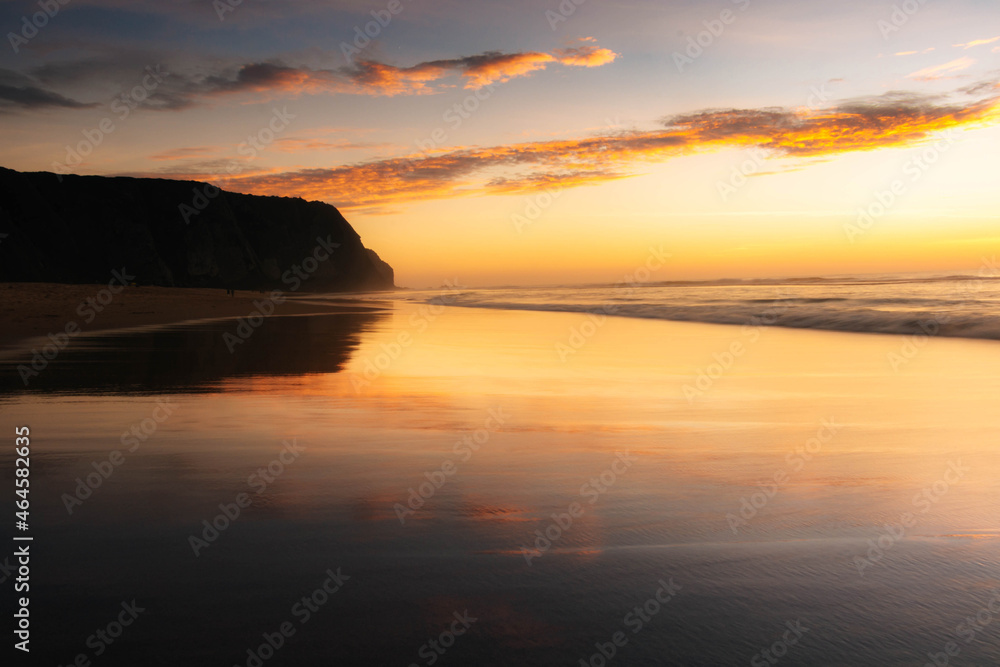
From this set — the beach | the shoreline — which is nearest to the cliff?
the shoreline

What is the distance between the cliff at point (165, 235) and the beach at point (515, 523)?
248 ft

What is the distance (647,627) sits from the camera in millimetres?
2375

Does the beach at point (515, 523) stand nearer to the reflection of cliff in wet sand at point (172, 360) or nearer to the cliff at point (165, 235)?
the reflection of cliff in wet sand at point (172, 360)

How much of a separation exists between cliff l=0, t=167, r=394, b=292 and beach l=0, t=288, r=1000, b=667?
7545 cm

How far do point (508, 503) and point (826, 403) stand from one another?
179 inches

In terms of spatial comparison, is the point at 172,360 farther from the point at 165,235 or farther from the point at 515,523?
the point at 165,235

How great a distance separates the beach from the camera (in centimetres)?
230

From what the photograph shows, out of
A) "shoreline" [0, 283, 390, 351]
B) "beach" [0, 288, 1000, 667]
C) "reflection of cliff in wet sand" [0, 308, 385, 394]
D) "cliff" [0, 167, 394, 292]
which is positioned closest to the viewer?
"beach" [0, 288, 1000, 667]

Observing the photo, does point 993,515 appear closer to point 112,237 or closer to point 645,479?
point 645,479

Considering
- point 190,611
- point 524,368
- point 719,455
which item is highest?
point 190,611

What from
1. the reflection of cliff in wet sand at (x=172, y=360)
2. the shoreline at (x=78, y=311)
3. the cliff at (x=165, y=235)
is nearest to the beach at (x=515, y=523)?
the reflection of cliff in wet sand at (x=172, y=360)

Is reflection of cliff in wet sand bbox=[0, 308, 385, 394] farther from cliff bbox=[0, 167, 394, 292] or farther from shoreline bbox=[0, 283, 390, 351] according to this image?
cliff bbox=[0, 167, 394, 292]

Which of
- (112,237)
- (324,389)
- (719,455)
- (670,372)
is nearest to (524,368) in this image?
(670,372)

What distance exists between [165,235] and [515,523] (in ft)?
346
